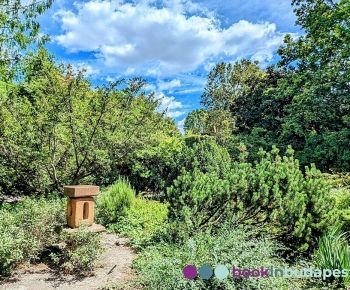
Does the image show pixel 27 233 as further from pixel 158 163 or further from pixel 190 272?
pixel 158 163

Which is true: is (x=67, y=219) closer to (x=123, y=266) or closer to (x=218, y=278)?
(x=123, y=266)

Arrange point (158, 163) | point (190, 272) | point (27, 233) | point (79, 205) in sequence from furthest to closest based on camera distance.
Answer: point (158, 163) → point (79, 205) → point (27, 233) → point (190, 272)

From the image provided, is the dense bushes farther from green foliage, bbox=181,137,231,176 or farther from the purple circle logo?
green foliage, bbox=181,137,231,176

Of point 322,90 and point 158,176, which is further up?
point 322,90

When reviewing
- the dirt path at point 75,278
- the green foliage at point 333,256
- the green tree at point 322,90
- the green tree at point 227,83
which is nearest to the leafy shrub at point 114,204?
the dirt path at point 75,278

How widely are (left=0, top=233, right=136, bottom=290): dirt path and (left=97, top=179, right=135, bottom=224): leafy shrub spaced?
166 cm

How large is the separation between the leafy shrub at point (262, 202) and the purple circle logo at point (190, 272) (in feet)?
3.48

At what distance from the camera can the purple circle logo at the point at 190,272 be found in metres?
3.27

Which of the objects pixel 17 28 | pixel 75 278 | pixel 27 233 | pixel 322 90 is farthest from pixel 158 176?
pixel 322 90

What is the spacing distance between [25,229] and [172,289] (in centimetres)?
244

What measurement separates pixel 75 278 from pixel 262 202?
246 cm

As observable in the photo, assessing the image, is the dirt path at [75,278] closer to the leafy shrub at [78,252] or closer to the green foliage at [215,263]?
the leafy shrub at [78,252]

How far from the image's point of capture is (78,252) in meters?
4.41

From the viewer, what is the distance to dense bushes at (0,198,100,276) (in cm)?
429
